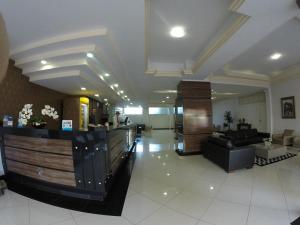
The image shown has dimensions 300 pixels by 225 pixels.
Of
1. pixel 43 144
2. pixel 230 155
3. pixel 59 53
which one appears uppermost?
pixel 59 53

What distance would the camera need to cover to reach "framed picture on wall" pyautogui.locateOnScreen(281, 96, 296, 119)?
5754mm

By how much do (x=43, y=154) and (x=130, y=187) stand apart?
157 centimetres

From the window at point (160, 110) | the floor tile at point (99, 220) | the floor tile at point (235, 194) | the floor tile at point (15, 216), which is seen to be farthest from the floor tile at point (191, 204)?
the window at point (160, 110)

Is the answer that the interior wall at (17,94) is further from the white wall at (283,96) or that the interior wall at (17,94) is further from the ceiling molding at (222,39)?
→ the white wall at (283,96)

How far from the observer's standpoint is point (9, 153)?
2805 mm

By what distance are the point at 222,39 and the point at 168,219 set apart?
3.08 meters

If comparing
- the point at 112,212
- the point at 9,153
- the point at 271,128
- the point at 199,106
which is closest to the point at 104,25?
the point at 112,212

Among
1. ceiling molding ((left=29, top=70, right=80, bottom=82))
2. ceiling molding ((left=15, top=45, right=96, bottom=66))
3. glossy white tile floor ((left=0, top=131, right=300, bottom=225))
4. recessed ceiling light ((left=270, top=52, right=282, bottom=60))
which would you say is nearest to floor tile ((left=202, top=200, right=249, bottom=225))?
glossy white tile floor ((left=0, top=131, right=300, bottom=225))

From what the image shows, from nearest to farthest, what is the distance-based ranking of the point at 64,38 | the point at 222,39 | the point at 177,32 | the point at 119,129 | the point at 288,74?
the point at 64,38, the point at 222,39, the point at 177,32, the point at 119,129, the point at 288,74

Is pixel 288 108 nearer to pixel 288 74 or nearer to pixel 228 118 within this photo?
pixel 288 74

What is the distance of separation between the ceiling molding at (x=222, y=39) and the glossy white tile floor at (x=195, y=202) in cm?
267

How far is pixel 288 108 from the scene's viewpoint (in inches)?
234

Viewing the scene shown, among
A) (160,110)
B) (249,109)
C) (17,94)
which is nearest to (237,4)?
(17,94)

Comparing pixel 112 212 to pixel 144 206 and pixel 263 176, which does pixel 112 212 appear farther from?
pixel 263 176
